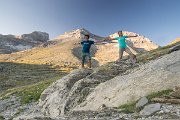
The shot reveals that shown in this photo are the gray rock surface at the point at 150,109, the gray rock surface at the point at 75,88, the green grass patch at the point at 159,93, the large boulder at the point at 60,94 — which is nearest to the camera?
the gray rock surface at the point at 150,109

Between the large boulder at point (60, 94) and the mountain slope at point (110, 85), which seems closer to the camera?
the mountain slope at point (110, 85)

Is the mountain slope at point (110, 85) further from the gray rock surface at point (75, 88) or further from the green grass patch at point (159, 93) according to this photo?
the green grass patch at point (159, 93)

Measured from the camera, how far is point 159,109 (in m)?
19.7

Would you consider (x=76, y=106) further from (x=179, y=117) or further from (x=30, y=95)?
(x=30, y=95)

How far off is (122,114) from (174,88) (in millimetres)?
3763

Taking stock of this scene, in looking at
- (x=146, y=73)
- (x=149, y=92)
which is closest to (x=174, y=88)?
(x=149, y=92)

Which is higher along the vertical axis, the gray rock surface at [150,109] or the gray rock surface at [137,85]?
the gray rock surface at [137,85]

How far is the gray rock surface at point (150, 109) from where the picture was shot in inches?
770

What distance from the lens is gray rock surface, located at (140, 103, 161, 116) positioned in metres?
19.5

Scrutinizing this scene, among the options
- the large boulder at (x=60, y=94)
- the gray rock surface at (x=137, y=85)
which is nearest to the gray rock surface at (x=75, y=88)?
the large boulder at (x=60, y=94)

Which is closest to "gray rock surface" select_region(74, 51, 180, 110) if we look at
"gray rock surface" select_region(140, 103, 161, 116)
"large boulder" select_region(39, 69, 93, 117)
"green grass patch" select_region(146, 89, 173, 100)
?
"green grass patch" select_region(146, 89, 173, 100)

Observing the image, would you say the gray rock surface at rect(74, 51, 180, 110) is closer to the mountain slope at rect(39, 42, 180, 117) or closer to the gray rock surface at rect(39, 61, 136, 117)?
the mountain slope at rect(39, 42, 180, 117)

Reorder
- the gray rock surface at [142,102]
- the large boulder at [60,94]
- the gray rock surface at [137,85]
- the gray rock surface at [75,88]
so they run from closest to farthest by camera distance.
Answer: the gray rock surface at [142,102] < the gray rock surface at [137,85] < the gray rock surface at [75,88] < the large boulder at [60,94]

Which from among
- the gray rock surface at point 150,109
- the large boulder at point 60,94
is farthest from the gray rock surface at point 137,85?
the large boulder at point 60,94
